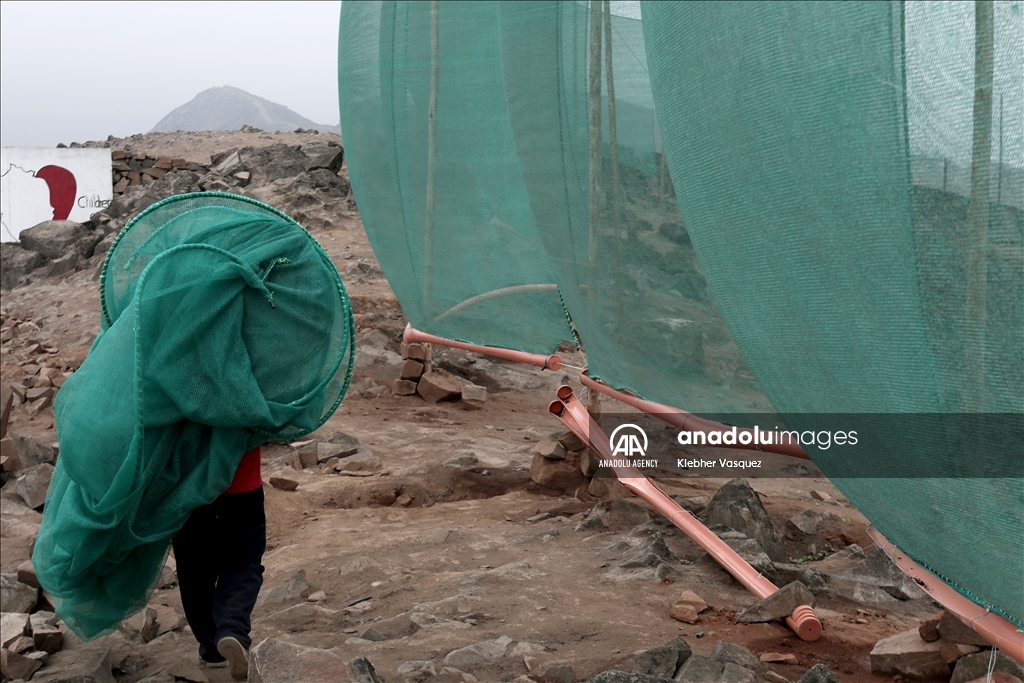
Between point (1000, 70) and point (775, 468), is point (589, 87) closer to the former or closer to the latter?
point (1000, 70)

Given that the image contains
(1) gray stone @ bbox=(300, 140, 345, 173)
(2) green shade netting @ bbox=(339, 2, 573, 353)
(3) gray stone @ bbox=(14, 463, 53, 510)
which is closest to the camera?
(3) gray stone @ bbox=(14, 463, 53, 510)

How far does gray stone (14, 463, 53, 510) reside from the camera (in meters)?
4.37

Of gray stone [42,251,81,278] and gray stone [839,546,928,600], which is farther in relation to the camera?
gray stone [42,251,81,278]

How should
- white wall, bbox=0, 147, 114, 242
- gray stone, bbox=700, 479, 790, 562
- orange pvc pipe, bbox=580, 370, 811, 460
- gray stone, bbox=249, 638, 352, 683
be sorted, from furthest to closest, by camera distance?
1. white wall, bbox=0, 147, 114, 242
2. gray stone, bbox=700, 479, 790, 562
3. orange pvc pipe, bbox=580, 370, 811, 460
4. gray stone, bbox=249, 638, 352, 683

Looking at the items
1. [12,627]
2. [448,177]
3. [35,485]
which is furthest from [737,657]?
[35,485]

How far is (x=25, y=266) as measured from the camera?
39.7ft

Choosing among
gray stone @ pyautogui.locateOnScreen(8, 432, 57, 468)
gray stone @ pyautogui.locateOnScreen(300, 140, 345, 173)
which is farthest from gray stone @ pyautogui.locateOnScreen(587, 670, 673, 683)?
gray stone @ pyautogui.locateOnScreen(300, 140, 345, 173)

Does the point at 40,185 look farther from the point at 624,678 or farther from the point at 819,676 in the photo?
the point at 819,676

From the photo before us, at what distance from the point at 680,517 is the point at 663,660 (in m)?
1.16

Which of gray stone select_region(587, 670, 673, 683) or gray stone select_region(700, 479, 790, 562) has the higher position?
gray stone select_region(587, 670, 673, 683)

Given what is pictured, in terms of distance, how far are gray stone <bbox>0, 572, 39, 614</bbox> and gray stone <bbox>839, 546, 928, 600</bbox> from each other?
116 inches

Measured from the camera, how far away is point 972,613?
1.88 metres

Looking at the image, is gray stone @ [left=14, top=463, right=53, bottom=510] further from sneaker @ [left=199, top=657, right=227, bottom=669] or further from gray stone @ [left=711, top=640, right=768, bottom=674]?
gray stone @ [left=711, top=640, right=768, bottom=674]

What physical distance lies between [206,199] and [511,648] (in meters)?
1.62
